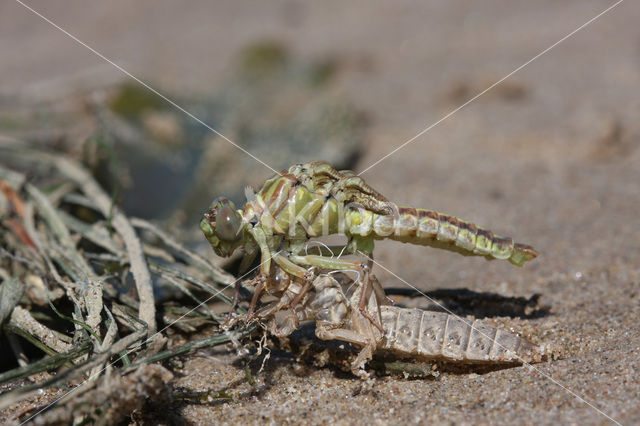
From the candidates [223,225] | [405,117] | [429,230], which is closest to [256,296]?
[223,225]

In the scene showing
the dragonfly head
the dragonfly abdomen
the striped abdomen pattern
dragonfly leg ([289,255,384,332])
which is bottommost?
the striped abdomen pattern

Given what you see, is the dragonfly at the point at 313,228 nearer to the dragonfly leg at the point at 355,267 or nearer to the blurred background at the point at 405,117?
the dragonfly leg at the point at 355,267

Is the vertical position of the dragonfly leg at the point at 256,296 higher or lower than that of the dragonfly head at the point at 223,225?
lower

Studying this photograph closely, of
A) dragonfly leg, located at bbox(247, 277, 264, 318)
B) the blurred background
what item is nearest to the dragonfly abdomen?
dragonfly leg, located at bbox(247, 277, 264, 318)

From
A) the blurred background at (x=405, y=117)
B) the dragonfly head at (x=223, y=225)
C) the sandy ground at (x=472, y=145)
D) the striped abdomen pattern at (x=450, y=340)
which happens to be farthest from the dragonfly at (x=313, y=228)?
the blurred background at (x=405, y=117)

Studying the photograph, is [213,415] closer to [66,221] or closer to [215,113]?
[66,221]

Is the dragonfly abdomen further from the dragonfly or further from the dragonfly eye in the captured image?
the dragonfly eye

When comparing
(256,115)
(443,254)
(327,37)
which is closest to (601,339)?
(443,254)

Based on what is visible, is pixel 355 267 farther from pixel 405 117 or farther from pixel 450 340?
pixel 405 117
